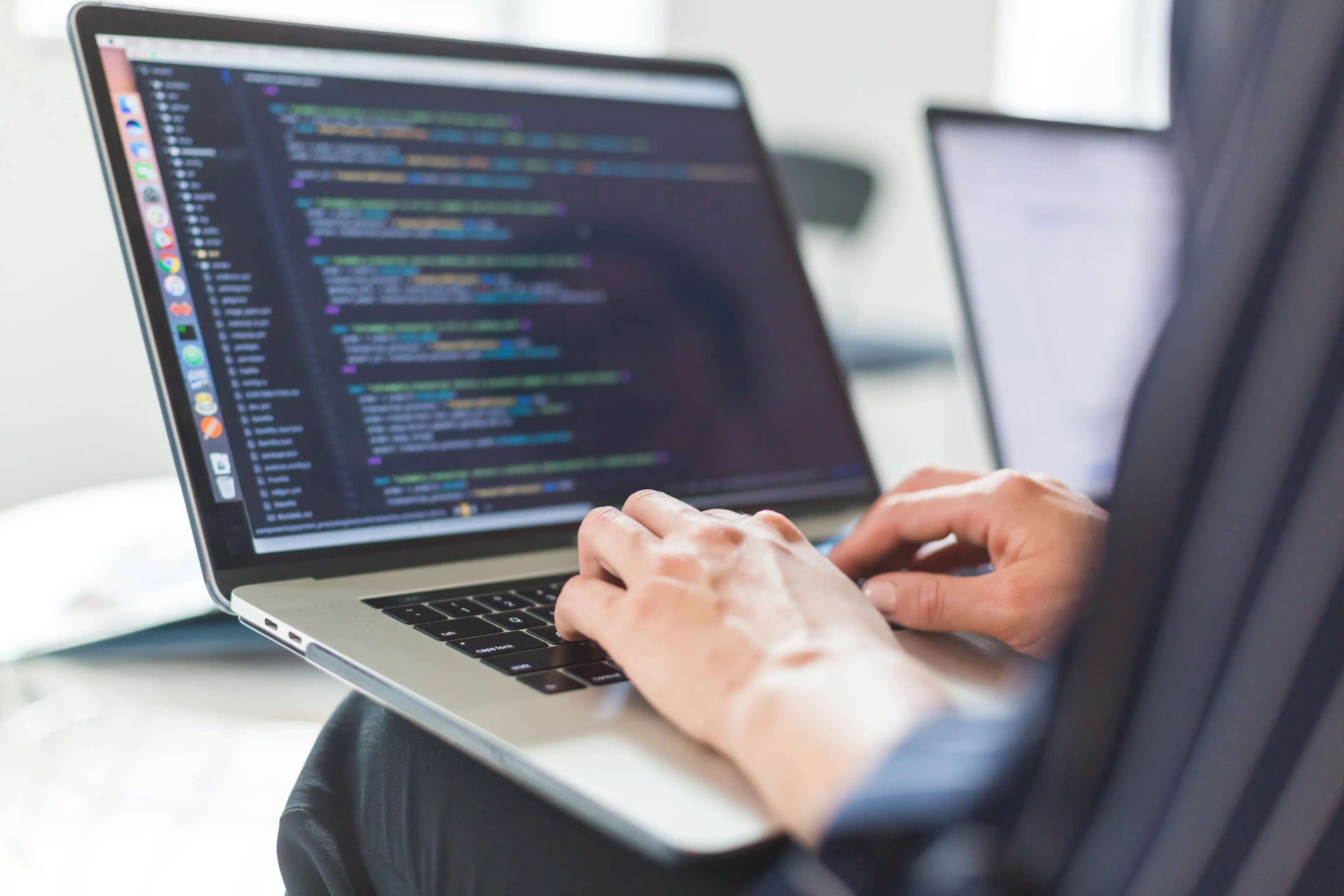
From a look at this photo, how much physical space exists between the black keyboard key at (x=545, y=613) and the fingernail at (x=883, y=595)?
0.16 metres

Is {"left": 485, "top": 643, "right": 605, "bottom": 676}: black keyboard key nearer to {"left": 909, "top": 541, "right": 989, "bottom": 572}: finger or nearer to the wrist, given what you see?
the wrist

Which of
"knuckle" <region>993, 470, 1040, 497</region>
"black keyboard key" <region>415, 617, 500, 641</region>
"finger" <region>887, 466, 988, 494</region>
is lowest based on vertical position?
"finger" <region>887, 466, 988, 494</region>

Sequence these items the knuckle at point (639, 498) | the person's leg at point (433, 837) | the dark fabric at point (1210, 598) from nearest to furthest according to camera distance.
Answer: the dark fabric at point (1210, 598)
the person's leg at point (433, 837)
the knuckle at point (639, 498)

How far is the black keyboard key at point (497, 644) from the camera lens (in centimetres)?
50

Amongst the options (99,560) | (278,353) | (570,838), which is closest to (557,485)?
Answer: (278,353)

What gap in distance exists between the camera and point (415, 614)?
0.56 m

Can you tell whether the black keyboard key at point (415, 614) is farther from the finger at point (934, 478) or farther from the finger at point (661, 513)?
the finger at point (934, 478)

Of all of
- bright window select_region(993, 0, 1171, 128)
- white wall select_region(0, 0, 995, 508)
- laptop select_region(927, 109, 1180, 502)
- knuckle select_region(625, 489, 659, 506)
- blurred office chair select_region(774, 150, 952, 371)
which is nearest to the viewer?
knuckle select_region(625, 489, 659, 506)

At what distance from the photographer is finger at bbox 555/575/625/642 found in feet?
1.53

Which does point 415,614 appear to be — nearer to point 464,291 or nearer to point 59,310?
point 464,291

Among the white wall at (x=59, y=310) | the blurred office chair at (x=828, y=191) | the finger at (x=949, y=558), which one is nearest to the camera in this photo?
the finger at (x=949, y=558)

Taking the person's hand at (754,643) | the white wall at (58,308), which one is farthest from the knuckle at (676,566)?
the white wall at (58,308)

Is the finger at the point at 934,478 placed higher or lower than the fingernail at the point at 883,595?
higher

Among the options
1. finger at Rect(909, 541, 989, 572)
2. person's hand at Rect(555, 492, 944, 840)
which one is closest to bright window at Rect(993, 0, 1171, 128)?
finger at Rect(909, 541, 989, 572)
